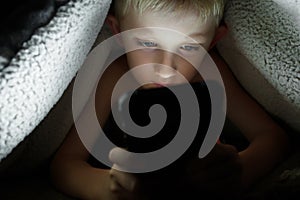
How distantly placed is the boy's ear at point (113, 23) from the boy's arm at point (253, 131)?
0.17 metres

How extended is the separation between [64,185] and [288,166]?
31 centimetres

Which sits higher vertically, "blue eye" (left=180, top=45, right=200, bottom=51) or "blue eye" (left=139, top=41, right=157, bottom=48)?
"blue eye" (left=139, top=41, right=157, bottom=48)

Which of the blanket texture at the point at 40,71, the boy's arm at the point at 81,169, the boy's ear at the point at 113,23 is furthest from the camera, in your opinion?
the boy's ear at the point at 113,23

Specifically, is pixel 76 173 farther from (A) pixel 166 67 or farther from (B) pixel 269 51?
(B) pixel 269 51

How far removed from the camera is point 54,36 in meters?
0.64

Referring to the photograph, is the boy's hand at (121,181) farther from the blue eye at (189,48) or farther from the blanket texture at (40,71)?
the blue eye at (189,48)

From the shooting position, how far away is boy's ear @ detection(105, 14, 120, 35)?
862mm

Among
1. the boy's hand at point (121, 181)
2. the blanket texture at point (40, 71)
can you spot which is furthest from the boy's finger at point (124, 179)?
the blanket texture at point (40, 71)

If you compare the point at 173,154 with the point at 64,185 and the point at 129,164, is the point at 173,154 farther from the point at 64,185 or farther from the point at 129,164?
the point at 64,185

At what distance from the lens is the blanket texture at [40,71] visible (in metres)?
0.59

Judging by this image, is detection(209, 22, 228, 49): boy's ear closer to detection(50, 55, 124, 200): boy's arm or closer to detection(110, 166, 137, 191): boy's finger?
detection(50, 55, 124, 200): boy's arm

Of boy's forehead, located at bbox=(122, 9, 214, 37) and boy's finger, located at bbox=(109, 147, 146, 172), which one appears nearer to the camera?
boy's finger, located at bbox=(109, 147, 146, 172)

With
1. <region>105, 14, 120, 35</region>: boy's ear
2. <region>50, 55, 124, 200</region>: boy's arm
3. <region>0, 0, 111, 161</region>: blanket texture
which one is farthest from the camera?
<region>105, 14, 120, 35</region>: boy's ear

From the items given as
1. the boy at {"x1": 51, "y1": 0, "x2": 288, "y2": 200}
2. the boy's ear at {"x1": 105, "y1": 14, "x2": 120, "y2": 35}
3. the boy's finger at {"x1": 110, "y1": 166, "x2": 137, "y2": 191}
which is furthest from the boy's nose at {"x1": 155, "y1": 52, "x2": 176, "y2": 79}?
the boy's finger at {"x1": 110, "y1": 166, "x2": 137, "y2": 191}
